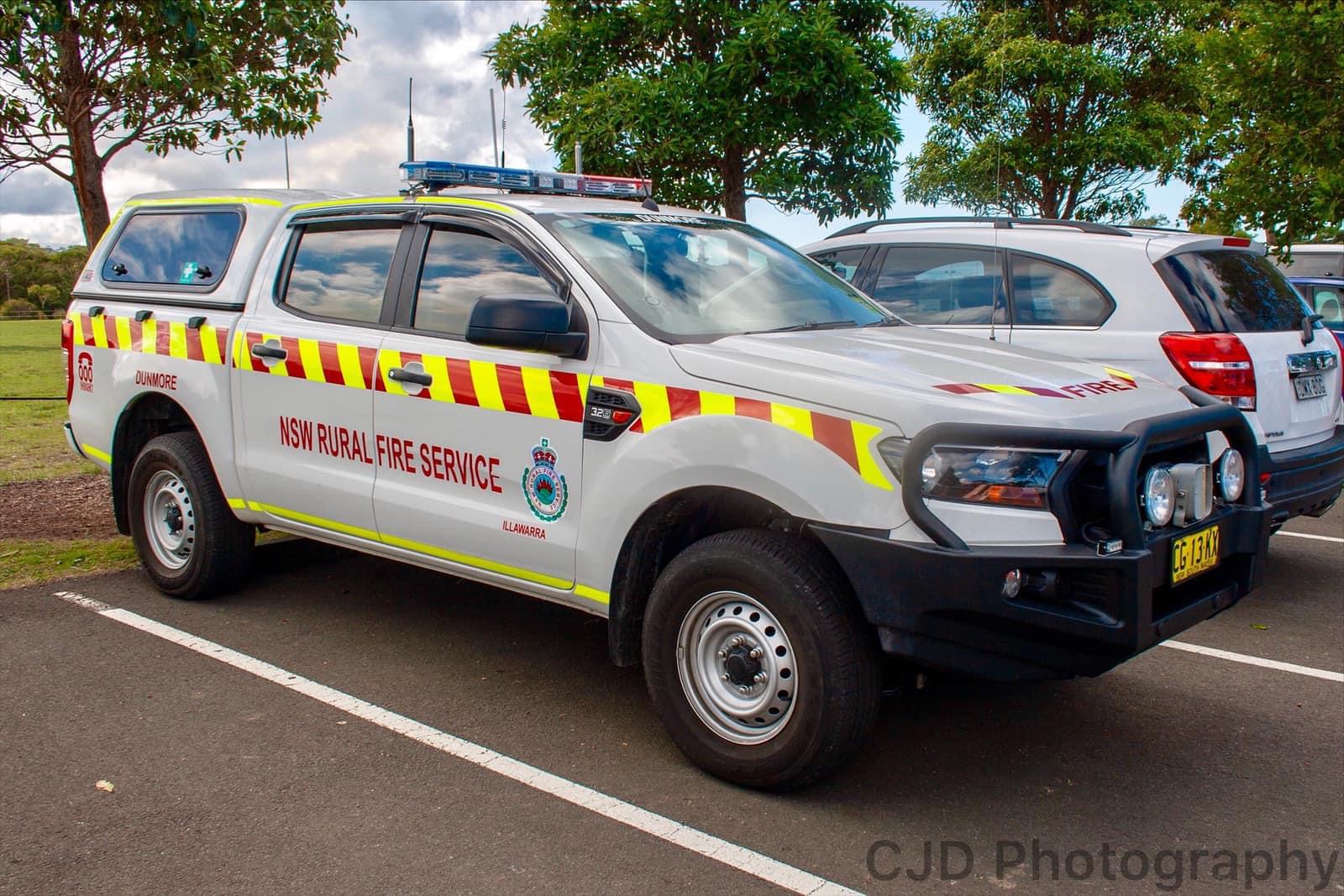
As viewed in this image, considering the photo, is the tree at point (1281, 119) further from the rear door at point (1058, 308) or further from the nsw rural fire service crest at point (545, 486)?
the nsw rural fire service crest at point (545, 486)

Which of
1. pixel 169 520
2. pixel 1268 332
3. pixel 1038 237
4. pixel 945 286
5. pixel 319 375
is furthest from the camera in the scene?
pixel 945 286

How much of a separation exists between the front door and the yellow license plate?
74.3 inches

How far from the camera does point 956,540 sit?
128 inches

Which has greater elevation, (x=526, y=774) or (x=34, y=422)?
(x=34, y=422)

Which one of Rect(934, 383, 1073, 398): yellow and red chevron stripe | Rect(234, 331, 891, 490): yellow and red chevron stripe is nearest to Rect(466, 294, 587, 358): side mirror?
Rect(234, 331, 891, 490): yellow and red chevron stripe

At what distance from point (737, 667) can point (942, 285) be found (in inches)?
152

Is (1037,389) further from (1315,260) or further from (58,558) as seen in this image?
(1315,260)

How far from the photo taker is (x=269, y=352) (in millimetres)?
5168

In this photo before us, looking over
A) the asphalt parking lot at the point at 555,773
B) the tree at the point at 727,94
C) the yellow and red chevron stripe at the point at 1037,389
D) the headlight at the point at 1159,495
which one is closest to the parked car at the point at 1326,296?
the tree at the point at 727,94

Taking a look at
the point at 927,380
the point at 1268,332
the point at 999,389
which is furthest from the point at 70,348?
the point at 1268,332

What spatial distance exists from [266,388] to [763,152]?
22.9 ft

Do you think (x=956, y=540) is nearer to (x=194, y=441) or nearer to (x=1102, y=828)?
(x=1102, y=828)

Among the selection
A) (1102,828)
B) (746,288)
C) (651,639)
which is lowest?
(1102,828)

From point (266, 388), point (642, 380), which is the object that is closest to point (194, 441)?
point (266, 388)
